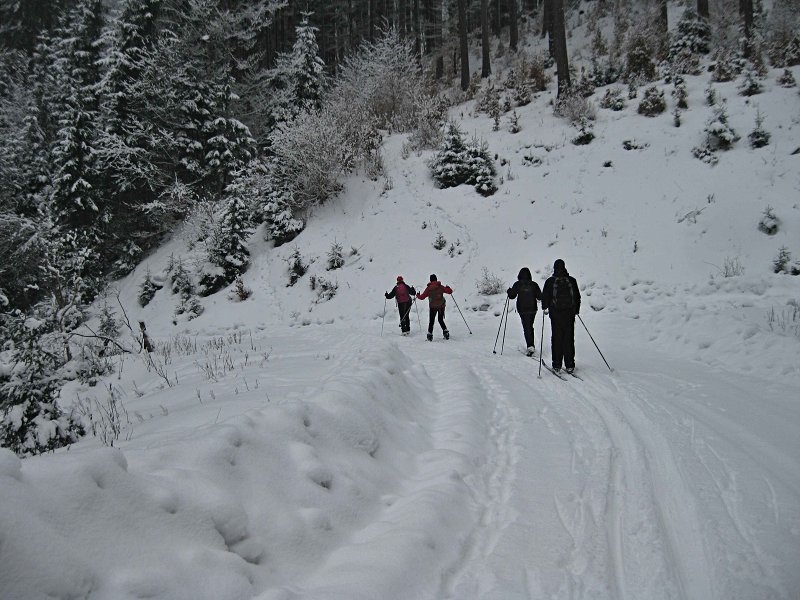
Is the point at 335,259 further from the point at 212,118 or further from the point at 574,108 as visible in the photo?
the point at 574,108

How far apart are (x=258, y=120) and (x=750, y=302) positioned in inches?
997

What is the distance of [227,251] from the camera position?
18391mm

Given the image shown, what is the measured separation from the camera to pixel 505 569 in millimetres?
2568

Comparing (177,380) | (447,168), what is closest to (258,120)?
(447,168)

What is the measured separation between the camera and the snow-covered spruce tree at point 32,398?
188 inches

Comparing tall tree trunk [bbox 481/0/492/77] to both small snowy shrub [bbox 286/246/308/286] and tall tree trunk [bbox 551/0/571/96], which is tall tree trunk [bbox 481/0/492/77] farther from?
small snowy shrub [bbox 286/246/308/286]

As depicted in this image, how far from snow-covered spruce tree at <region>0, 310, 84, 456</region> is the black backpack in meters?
7.19

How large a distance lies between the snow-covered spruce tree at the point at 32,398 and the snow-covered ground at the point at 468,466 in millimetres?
748

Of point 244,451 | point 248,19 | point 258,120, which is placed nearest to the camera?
point 244,451

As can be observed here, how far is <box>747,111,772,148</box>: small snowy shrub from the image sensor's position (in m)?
13.0

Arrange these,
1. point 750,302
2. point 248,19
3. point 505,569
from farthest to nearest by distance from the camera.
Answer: point 248,19
point 750,302
point 505,569

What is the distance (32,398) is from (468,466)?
5.27m

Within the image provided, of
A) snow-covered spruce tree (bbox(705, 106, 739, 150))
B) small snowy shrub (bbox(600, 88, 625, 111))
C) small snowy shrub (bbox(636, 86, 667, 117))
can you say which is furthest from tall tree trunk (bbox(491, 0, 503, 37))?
snow-covered spruce tree (bbox(705, 106, 739, 150))

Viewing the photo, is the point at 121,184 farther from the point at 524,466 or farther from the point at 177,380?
the point at 524,466
